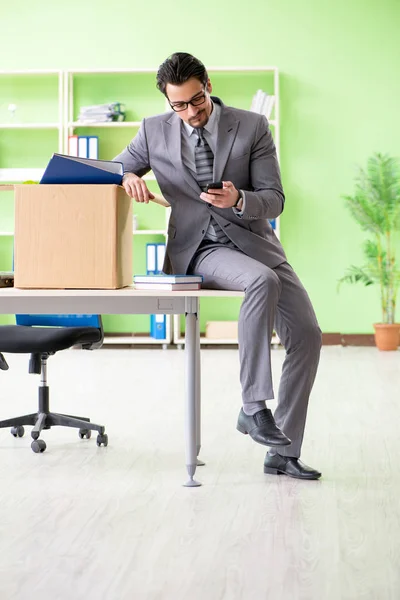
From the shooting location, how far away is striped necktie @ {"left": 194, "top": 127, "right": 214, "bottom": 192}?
3.15 meters

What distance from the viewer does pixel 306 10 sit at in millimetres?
7117

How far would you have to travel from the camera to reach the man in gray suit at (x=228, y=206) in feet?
9.82

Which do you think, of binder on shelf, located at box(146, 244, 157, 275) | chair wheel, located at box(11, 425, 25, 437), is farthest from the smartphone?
binder on shelf, located at box(146, 244, 157, 275)

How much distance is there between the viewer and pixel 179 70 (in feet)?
9.66

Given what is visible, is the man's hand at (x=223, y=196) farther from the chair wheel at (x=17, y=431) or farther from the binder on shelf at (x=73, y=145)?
the binder on shelf at (x=73, y=145)

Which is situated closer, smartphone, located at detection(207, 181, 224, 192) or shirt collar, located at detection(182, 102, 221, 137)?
smartphone, located at detection(207, 181, 224, 192)

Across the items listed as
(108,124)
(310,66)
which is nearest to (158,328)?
(108,124)

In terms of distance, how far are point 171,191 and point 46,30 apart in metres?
4.56

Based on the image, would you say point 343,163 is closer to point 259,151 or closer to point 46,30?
point 46,30

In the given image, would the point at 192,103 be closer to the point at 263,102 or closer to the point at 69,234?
the point at 69,234

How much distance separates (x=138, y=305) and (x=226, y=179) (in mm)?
558

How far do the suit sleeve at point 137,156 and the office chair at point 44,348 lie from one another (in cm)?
75

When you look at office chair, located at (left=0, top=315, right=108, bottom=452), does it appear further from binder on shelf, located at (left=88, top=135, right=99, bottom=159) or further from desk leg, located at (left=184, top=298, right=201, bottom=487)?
binder on shelf, located at (left=88, top=135, right=99, bottom=159)

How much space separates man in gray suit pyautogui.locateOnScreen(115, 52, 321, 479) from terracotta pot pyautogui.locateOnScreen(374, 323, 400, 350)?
376cm
